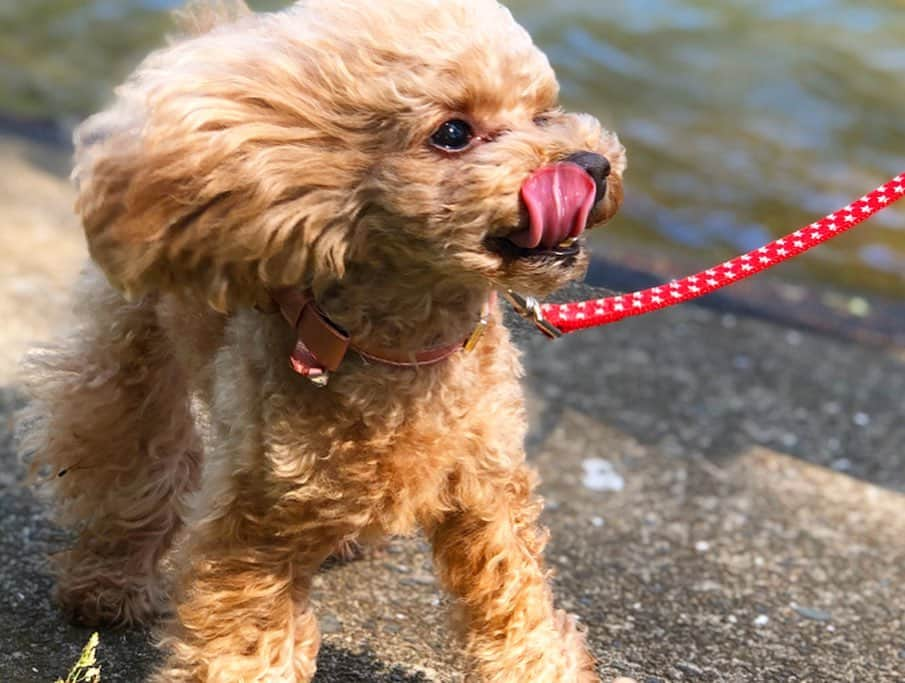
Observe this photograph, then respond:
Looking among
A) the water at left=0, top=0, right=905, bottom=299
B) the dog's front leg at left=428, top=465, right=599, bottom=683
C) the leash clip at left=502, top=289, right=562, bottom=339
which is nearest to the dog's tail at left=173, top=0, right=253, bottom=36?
the leash clip at left=502, top=289, right=562, bottom=339

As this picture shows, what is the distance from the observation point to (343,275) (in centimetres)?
204

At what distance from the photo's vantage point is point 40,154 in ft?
22.7

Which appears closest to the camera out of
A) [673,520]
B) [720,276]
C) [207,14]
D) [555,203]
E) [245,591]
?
[555,203]

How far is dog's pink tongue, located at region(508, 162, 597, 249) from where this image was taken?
74.0 inches

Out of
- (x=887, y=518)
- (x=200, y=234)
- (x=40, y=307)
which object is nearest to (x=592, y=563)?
(x=887, y=518)

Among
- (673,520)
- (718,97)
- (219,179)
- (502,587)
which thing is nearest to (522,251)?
(219,179)

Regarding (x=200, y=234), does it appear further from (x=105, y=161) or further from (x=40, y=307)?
(x=40, y=307)

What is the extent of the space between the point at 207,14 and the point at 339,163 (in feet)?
1.95

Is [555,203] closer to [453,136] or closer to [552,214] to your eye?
[552,214]

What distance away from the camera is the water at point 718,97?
6.68 metres

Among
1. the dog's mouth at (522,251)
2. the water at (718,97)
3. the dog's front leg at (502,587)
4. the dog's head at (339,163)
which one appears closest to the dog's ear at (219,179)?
the dog's head at (339,163)

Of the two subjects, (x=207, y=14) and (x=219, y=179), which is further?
(x=207, y=14)

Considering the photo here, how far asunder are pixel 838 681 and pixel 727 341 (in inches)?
94.1

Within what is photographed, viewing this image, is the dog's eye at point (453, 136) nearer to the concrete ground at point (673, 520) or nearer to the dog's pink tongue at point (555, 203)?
the dog's pink tongue at point (555, 203)
